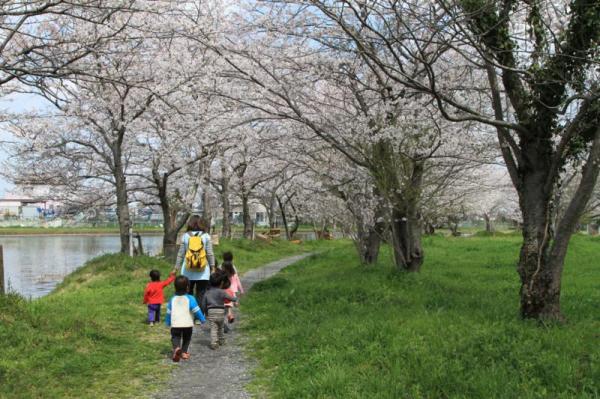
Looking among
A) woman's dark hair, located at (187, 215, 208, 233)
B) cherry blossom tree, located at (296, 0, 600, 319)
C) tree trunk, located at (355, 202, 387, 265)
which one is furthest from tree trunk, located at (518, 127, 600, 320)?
tree trunk, located at (355, 202, 387, 265)

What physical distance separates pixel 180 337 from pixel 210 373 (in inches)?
33.9

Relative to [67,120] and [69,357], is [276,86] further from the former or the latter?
[67,120]

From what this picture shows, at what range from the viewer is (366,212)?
12984 mm

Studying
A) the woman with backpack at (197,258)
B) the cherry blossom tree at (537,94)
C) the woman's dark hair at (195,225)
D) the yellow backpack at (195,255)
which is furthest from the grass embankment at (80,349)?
the cherry blossom tree at (537,94)

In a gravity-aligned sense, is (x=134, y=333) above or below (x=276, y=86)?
below

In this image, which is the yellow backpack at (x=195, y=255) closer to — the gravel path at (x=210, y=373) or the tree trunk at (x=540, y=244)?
the gravel path at (x=210, y=373)

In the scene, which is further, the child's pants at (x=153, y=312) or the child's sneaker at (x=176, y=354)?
the child's pants at (x=153, y=312)

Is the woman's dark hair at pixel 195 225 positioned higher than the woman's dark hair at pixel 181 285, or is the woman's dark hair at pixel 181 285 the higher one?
the woman's dark hair at pixel 195 225

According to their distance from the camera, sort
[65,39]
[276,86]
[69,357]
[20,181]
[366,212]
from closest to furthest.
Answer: [69,357] < [65,39] < [276,86] < [366,212] < [20,181]

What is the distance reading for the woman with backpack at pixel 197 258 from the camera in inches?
303

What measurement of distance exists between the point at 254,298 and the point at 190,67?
16.2ft

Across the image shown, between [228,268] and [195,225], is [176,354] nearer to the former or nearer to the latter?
[195,225]

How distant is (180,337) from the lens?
6457mm

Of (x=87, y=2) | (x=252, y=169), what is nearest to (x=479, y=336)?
(x=87, y=2)
